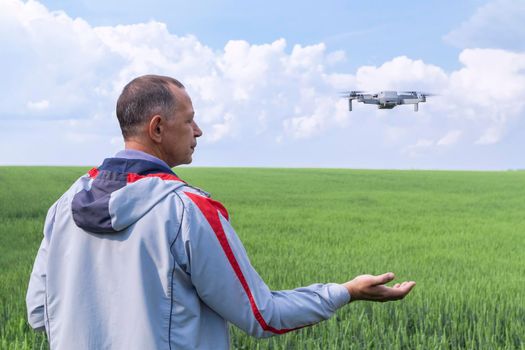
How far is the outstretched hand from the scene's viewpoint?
5.98ft

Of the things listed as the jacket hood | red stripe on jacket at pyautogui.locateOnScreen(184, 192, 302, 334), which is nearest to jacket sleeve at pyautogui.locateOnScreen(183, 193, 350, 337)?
red stripe on jacket at pyautogui.locateOnScreen(184, 192, 302, 334)

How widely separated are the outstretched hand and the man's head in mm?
635

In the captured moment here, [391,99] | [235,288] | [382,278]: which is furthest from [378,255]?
[235,288]

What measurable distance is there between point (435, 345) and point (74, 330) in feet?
10.0

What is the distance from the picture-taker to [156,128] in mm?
1774

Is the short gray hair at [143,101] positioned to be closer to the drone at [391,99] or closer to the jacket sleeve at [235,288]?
the jacket sleeve at [235,288]

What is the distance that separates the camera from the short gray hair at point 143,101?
176 cm

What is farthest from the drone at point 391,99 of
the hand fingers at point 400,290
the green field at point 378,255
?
the hand fingers at point 400,290

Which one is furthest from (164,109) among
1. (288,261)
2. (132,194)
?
(288,261)

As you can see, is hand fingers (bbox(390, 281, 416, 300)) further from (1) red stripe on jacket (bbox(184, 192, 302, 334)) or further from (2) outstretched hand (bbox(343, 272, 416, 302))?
(1) red stripe on jacket (bbox(184, 192, 302, 334))

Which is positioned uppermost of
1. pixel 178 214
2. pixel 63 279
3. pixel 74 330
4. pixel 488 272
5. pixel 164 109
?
pixel 164 109

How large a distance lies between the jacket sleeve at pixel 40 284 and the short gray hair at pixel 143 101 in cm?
43

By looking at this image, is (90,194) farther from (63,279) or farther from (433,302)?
(433,302)

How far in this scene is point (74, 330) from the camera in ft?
6.03
